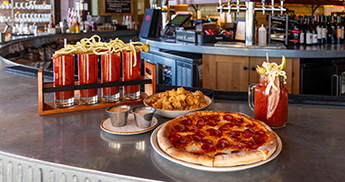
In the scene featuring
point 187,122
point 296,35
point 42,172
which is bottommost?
point 42,172

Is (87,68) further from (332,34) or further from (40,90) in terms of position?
(332,34)

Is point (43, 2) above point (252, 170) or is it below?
above

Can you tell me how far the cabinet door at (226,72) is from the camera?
3701 mm

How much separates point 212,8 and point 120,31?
2483 mm

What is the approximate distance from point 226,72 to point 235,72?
112 millimetres

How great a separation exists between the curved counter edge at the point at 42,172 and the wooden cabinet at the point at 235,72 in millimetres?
2874

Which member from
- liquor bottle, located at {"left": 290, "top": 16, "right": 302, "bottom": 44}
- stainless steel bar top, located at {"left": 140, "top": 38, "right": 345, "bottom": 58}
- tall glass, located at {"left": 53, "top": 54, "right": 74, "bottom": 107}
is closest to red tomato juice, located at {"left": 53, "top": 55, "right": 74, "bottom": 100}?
tall glass, located at {"left": 53, "top": 54, "right": 74, "bottom": 107}

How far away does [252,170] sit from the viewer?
94 cm

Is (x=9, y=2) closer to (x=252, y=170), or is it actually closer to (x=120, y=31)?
(x=120, y=31)

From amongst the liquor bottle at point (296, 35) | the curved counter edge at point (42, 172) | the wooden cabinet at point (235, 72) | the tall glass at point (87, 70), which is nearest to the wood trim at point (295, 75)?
the wooden cabinet at point (235, 72)

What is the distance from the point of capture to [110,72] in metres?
1.53

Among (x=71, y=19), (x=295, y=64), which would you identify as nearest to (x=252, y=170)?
(x=295, y=64)

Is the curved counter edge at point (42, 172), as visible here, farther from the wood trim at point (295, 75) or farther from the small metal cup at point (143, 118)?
the wood trim at point (295, 75)

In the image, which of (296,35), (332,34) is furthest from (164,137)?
(332,34)
